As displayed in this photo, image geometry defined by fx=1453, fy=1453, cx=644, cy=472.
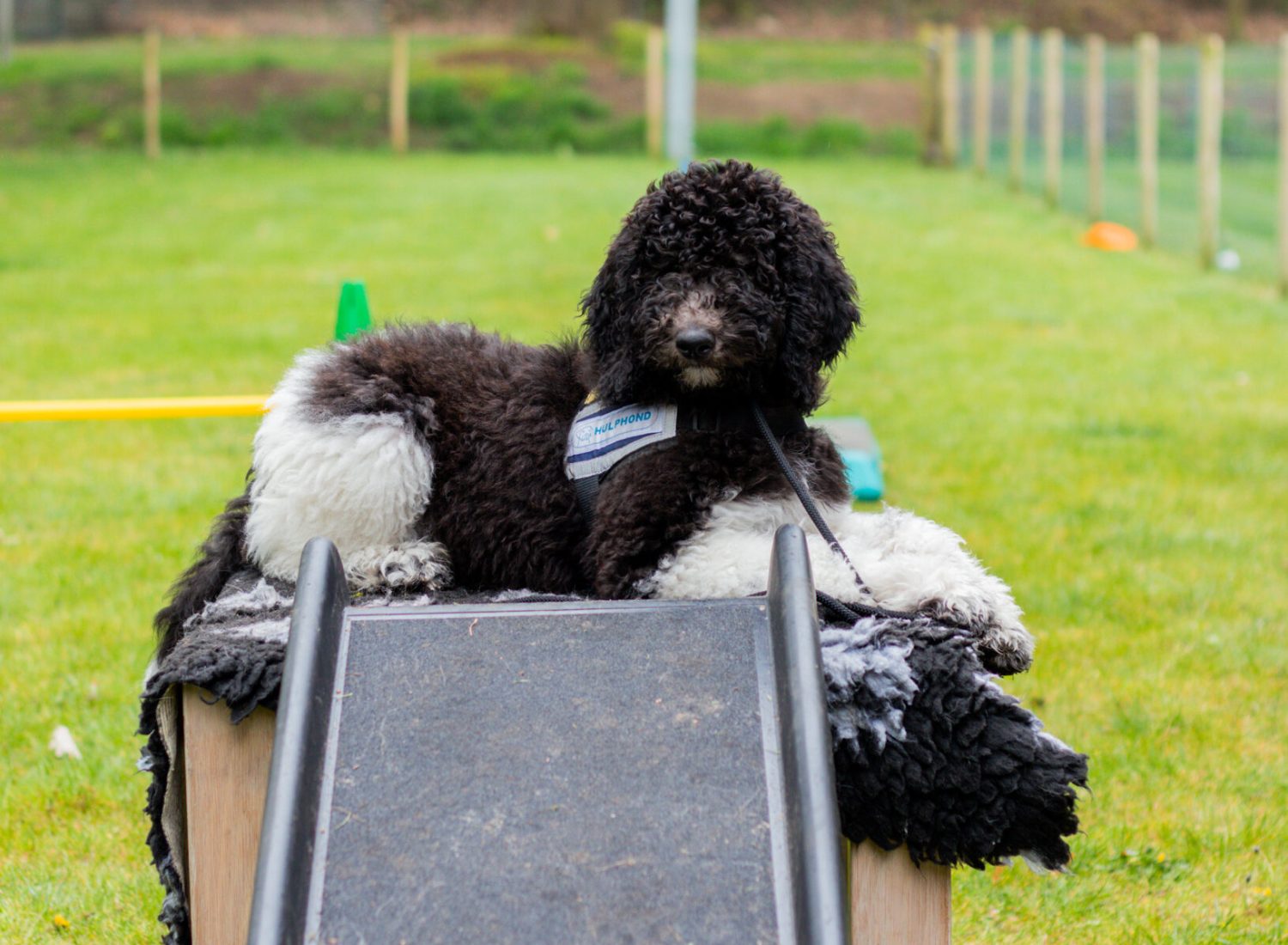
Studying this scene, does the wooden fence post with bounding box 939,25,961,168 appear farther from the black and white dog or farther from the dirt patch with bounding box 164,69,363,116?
the black and white dog

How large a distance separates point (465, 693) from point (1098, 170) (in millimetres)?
16183

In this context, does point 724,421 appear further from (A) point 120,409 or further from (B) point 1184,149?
(B) point 1184,149

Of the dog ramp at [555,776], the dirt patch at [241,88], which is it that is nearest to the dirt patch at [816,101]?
the dirt patch at [241,88]

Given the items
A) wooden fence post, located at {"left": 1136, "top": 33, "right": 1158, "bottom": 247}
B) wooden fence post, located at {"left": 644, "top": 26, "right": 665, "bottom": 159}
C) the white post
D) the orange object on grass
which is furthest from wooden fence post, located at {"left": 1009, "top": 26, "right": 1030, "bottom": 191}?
the white post

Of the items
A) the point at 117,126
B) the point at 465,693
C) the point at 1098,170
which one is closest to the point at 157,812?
the point at 465,693

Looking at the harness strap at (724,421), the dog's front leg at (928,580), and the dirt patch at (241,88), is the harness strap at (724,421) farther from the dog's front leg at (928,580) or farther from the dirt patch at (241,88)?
the dirt patch at (241,88)

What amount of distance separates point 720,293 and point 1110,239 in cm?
1382

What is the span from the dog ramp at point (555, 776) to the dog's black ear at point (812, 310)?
614 millimetres

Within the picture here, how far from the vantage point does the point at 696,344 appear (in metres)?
3.24

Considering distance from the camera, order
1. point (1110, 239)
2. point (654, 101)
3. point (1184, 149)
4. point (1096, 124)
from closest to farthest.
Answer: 1. point (1184, 149)
2. point (1110, 239)
3. point (1096, 124)
4. point (654, 101)

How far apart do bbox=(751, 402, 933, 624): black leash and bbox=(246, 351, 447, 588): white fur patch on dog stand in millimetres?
937

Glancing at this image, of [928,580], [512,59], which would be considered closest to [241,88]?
[512,59]

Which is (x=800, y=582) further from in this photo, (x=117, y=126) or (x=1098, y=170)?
(x=117, y=126)

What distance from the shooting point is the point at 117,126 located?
26312 millimetres
